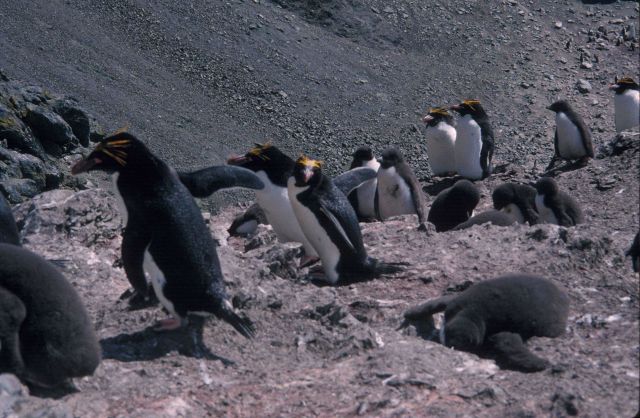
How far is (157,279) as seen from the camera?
443 cm

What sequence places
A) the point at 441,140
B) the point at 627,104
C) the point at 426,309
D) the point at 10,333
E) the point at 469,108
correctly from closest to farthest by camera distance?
the point at 10,333
the point at 426,309
the point at 469,108
the point at 441,140
the point at 627,104

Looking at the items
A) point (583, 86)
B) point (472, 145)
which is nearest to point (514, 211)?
point (472, 145)

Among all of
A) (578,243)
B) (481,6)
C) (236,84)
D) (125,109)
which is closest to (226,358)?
(578,243)

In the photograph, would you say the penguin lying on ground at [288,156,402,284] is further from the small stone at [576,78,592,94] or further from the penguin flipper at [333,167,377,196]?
the small stone at [576,78,592,94]

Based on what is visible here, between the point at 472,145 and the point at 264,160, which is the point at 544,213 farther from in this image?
the point at 472,145

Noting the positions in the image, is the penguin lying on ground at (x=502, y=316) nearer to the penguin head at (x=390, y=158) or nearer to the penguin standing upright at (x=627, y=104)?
the penguin head at (x=390, y=158)

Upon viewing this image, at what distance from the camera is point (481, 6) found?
21.5 metres

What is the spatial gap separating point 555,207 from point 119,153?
471cm

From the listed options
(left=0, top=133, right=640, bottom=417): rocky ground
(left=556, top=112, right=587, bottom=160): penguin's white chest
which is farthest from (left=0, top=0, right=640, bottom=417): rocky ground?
(left=556, top=112, right=587, bottom=160): penguin's white chest

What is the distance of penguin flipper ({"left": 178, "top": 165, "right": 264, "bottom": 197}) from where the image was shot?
215 inches

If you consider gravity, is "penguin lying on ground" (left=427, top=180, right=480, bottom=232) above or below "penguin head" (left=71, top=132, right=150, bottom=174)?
below

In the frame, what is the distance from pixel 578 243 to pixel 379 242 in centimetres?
157

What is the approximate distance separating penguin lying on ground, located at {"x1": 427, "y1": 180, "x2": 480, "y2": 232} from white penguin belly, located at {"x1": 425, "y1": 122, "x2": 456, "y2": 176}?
3.64 meters

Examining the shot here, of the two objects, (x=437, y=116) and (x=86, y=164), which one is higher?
(x=86, y=164)
